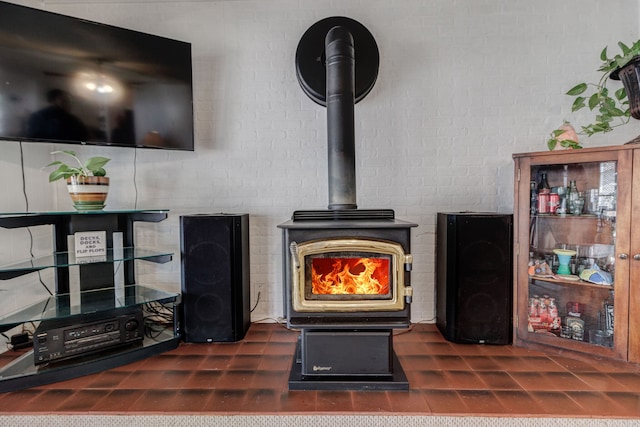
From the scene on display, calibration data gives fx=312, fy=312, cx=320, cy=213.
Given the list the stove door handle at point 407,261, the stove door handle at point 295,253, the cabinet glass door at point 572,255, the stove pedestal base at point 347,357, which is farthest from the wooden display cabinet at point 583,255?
the stove door handle at point 295,253

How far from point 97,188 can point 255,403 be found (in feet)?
4.99

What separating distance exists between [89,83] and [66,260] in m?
1.08

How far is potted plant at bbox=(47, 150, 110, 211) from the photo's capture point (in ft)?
5.96

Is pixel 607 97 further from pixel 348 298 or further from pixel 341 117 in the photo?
pixel 348 298

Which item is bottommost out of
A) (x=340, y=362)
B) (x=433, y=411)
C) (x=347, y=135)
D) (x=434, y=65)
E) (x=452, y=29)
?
(x=433, y=411)

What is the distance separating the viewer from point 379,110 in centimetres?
228

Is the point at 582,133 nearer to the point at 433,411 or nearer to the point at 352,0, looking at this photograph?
the point at 352,0

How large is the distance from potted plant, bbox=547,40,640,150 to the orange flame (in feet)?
4.43

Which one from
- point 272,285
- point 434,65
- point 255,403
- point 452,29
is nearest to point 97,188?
point 272,285

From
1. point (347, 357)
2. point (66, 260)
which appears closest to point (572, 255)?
point (347, 357)

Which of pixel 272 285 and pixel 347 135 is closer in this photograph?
pixel 347 135

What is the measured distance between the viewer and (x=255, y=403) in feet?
4.63

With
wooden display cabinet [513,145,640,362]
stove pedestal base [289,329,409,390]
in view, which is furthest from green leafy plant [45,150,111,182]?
wooden display cabinet [513,145,640,362]

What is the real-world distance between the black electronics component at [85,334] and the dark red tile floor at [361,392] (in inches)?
5.9
